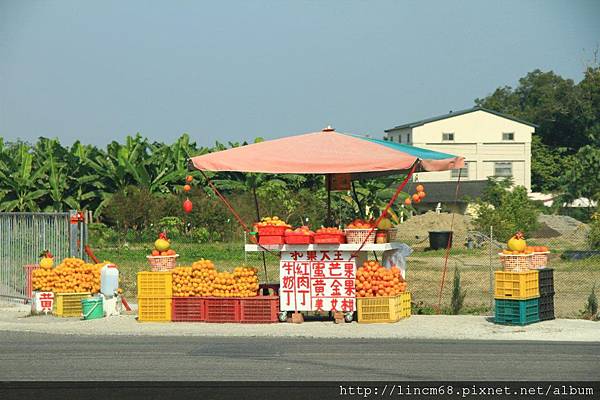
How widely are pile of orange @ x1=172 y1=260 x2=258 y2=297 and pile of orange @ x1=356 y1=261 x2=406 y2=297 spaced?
181 centimetres

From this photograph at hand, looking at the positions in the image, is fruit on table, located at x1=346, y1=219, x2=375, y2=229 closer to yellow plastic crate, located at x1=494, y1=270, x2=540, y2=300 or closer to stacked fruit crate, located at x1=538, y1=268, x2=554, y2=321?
yellow plastic crate, located at x1=494, y1=270, x2=540, y2=300

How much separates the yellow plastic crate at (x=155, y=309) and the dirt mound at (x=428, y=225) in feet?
98.8

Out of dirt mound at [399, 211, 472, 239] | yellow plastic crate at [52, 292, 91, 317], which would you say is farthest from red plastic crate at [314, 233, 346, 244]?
dirt mound at [399, 211, 472, 239]

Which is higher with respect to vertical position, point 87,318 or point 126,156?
point 126,156

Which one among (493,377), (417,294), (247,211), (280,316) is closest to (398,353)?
(493,377)

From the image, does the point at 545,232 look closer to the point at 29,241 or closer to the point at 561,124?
the point at 29,241

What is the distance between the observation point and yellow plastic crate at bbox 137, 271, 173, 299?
18.5 meters

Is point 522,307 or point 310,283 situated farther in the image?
point 310,283

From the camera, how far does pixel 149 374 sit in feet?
39.0

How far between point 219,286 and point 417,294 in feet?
24.7

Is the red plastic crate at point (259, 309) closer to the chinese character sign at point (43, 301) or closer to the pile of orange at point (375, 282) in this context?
the pile of orange at point (375, 282)

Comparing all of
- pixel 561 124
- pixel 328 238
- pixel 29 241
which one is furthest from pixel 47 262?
pixel 561 124

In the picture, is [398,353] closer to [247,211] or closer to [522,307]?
[522,307]

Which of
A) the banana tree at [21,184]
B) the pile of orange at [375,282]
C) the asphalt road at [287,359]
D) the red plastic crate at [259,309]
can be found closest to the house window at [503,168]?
the banana tree at [21,184]
